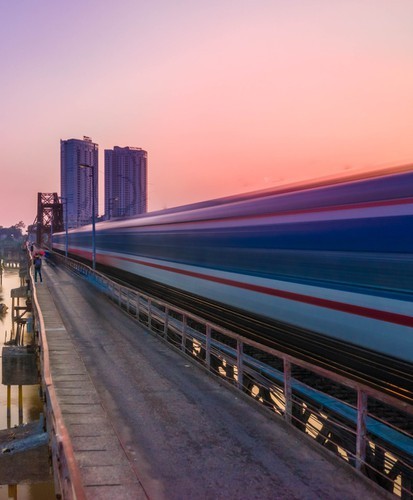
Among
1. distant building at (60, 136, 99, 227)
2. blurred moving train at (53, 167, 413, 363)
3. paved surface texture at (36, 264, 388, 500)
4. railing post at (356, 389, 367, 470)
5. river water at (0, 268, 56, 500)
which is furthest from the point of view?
distant building at (60, 136, 99, 227)

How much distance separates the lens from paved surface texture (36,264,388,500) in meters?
5.58

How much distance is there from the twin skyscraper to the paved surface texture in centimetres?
7696

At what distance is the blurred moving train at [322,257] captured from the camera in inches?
320

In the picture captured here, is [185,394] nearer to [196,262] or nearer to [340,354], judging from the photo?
[340,354]

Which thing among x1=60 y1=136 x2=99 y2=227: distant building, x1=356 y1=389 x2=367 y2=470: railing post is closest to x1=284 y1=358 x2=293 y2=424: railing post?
x1=356 y1=389 x2=367 y2=470: railing post

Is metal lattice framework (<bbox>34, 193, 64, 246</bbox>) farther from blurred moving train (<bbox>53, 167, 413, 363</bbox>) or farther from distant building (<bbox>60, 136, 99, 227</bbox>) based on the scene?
blurred moving train (<bbox>53, 167, 413, 363</bbox>)

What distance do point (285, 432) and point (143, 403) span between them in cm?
269

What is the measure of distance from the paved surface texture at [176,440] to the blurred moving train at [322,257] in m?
2.45

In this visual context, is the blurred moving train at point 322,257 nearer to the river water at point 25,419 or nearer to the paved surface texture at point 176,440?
the paved surface texture at point 176,440

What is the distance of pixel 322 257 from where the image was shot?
10133 millimetres

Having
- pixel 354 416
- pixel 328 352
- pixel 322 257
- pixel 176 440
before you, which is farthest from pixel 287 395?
pixel 322 257

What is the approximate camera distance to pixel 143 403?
861cm

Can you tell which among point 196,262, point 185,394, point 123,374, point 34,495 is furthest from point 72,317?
point 185,394

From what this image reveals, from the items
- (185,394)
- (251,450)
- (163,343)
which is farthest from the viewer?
(163,343)
